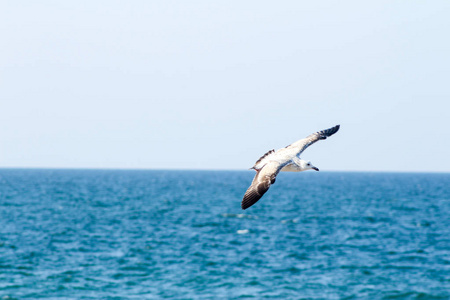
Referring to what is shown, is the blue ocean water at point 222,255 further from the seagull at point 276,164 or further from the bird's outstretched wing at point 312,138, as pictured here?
the seagull at point 276,164

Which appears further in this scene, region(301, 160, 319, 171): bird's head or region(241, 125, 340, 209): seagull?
region(301, 160, 319, 171): bird's head

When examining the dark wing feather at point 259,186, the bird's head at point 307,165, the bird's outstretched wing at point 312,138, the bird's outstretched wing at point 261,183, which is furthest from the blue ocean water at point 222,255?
the dark wing feather at point 259,186

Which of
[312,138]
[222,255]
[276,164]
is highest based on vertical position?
[312,138]

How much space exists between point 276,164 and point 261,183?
1.25m

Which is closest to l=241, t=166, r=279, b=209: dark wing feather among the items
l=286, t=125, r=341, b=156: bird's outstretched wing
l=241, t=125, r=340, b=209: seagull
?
l=241, t=125, r=340, b=209: seagull

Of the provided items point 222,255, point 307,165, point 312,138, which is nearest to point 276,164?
point 307,165

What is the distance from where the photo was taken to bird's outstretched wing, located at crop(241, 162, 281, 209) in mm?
11883

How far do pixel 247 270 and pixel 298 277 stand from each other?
4100 millimetres

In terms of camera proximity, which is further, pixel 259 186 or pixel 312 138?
pixel 312 138

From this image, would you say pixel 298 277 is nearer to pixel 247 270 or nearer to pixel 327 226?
pixel 247 270

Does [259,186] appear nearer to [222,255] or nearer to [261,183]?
[261,183]

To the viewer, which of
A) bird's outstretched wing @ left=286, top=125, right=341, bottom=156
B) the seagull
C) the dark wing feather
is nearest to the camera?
the dark wing feather

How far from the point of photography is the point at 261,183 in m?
12.6

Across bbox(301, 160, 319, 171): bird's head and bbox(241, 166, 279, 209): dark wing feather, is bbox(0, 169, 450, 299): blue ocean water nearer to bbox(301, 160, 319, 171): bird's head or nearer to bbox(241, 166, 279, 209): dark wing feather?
bbox(301, 160, 319, 171): bird's head
